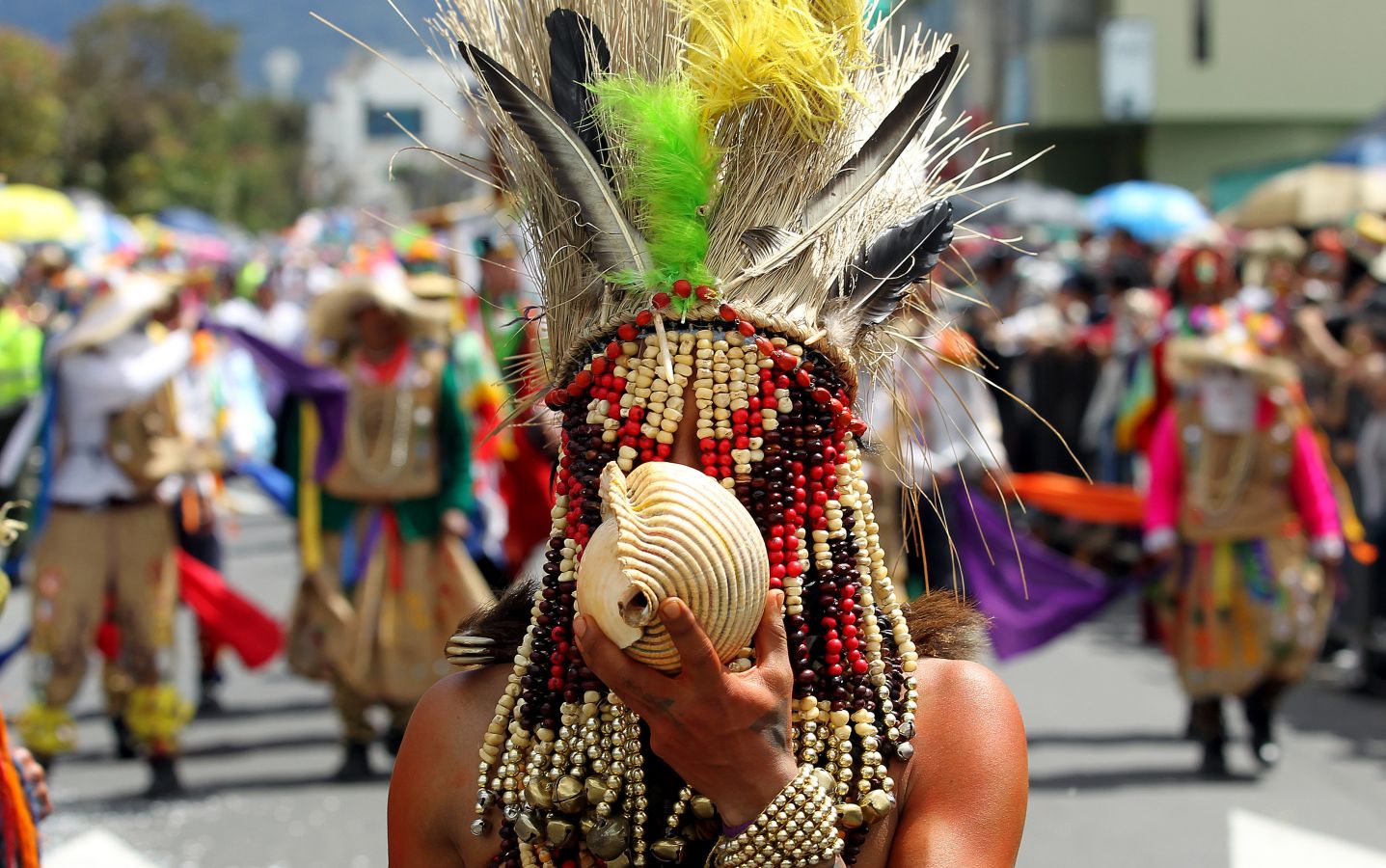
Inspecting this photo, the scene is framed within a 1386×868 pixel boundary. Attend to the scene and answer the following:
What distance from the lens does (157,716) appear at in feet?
22.7

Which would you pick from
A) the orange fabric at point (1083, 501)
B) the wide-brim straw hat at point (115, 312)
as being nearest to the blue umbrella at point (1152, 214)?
the orange fabric at point (1083, 501)

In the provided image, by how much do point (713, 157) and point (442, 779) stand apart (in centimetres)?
85

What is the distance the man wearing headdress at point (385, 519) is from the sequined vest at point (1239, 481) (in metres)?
2.98

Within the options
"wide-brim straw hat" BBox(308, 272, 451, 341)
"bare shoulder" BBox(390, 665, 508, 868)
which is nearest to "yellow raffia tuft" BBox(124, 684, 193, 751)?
"wide-brim straw hat" BBox(308, 272, 451, 341)

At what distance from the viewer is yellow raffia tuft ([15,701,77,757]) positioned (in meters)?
6.75

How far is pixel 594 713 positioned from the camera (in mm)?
2061

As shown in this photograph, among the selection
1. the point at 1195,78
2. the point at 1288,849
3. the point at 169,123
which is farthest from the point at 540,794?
the point at 169,123

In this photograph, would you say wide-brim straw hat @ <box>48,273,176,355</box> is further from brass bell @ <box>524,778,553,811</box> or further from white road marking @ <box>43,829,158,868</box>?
brass bell @ <box>524,778,553,811</box>

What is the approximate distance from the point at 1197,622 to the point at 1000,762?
17.4 feet

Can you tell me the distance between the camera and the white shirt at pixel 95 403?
6.90 meters

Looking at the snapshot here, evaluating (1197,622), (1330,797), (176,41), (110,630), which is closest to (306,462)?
(110,630)

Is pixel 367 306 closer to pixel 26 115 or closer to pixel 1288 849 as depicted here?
pixel 1288 849

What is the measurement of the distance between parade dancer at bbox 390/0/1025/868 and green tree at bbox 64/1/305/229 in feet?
117

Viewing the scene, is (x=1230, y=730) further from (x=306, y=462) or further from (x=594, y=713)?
(x=594, y=713)
